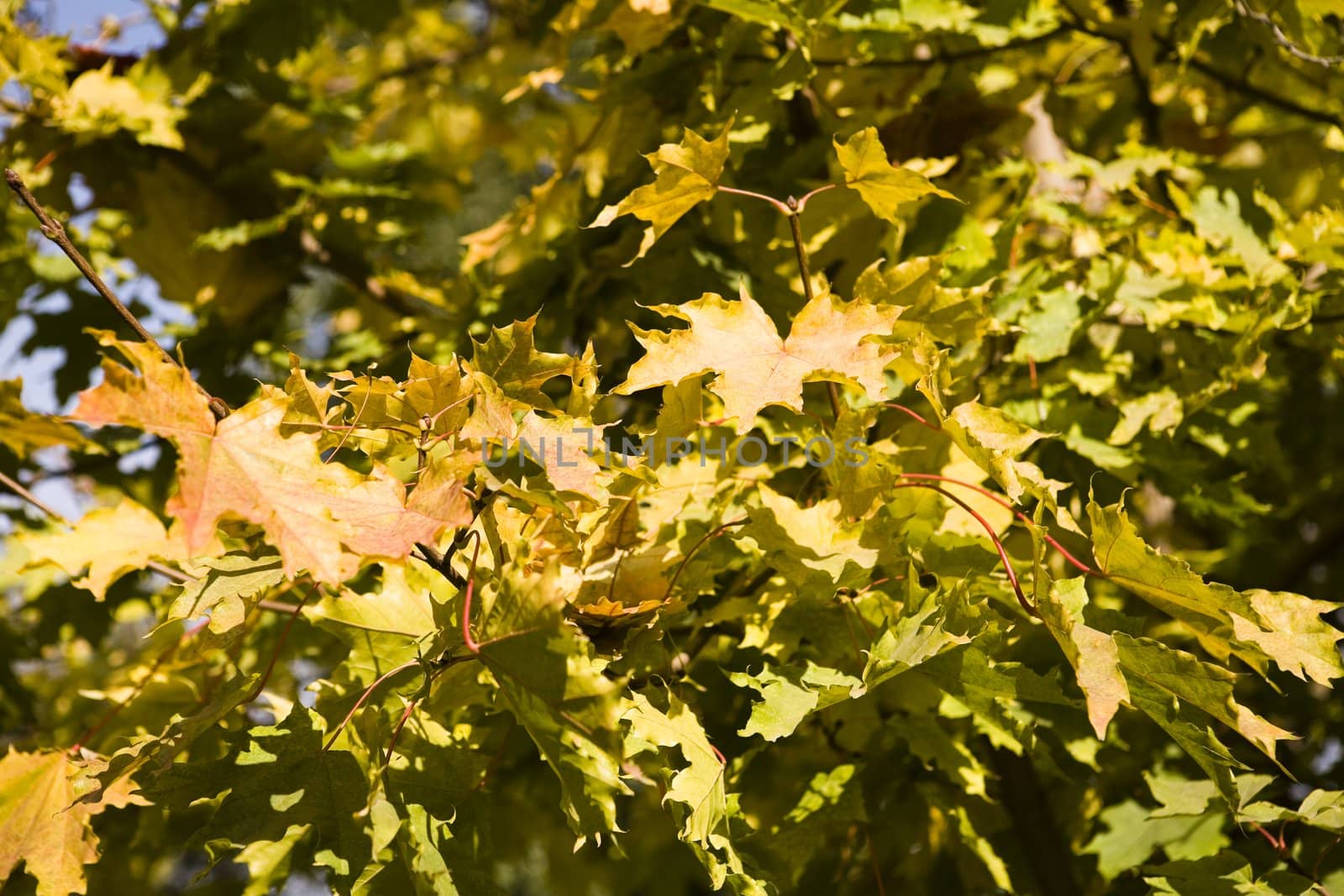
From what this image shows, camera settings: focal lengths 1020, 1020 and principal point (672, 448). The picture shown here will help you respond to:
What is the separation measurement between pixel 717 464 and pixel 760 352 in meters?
0.25

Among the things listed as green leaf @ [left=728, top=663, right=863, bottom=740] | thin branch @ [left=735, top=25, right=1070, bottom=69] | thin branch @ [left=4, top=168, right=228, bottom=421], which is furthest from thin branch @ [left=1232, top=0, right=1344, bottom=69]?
thin branch @ [left=4, top=168, right=228, bottom=421]

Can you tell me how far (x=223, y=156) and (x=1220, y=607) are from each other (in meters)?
1.62

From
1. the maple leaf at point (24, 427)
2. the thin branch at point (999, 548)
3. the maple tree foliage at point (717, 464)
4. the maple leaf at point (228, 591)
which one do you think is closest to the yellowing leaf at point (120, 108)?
the maple tree foliage at point (717, 464)

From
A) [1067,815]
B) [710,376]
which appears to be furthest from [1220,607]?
[1067,815]

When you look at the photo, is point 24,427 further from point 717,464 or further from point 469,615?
point 717,464

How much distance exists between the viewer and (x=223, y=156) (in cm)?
171

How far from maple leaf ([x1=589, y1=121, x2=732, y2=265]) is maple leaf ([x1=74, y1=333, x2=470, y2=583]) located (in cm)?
32

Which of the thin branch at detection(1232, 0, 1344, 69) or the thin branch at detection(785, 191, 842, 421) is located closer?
the thin branch at detection(785, 191, 842, 421)

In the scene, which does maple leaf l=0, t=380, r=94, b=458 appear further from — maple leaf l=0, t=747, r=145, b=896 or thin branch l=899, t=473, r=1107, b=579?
thin branch l=899, t=473, r=1107, b=579

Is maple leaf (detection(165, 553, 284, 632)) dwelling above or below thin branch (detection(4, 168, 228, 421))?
below

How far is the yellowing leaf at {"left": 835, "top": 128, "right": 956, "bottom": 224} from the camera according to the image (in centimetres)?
90

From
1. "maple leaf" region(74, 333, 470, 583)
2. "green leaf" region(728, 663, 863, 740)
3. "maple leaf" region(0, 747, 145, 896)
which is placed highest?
"maple leaf" region(74, 333, 470, 583)

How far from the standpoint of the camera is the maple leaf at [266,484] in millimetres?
633

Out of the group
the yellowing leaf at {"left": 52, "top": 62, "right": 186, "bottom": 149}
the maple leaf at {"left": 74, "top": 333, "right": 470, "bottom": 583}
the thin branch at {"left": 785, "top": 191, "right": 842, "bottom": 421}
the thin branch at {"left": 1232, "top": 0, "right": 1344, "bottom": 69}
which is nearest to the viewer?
the maple leaf at {"left": 74, "top": 333, "right": 470, "bottom": 583}
